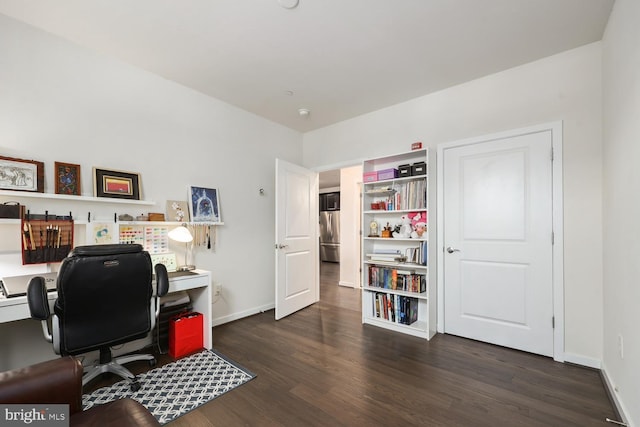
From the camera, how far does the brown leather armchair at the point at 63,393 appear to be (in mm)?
1026

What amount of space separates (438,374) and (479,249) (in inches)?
49.9

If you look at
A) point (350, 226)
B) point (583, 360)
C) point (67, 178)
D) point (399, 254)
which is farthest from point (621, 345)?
point (67, 178)

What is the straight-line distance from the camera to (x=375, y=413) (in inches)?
69.0

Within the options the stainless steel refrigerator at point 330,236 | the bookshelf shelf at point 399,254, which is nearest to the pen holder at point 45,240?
the bookshelf shelf at point 399,254

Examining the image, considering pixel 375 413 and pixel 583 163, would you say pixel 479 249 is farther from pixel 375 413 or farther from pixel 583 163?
pixel 375 413

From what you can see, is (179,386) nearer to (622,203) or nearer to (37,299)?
(37,299)

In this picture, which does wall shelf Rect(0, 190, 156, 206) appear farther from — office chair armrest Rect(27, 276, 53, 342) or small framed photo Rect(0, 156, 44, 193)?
office chair armrest Rect(27, 276, 53, 342)

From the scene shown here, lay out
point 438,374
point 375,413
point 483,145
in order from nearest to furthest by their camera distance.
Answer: point 375,413 → point 438,374 → point 483,145

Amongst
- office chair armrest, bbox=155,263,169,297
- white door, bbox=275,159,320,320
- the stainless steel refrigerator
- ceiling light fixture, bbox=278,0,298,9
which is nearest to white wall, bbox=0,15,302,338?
white door, bbox=275,159,320,320

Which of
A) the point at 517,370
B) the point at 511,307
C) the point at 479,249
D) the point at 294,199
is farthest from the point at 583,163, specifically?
the point at 294,199

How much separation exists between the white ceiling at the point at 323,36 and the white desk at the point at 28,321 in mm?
1956

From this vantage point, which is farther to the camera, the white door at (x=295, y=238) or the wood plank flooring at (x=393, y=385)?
the white door at (x=295, y=238)

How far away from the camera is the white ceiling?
1.92 m

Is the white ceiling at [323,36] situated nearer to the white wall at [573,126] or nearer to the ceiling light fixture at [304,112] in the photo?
the white wall at [573,126]
